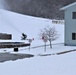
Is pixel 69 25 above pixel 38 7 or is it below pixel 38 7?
below

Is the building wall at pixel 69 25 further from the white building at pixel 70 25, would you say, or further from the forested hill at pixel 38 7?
the forested hill at pixel 38 7

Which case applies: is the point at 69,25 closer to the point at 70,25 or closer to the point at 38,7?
the point at 70,25

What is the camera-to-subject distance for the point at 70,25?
3158cm

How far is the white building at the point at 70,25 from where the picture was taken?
103 feet

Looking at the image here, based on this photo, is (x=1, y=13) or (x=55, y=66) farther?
(x=1, y=13)

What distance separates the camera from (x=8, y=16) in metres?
60.7

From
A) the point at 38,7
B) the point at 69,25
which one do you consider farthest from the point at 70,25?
the point at 38,7

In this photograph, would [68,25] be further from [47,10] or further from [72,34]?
[47,10]

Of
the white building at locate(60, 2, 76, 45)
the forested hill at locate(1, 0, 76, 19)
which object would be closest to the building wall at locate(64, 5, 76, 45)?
the white building at locate(60, 2, 76, 45)

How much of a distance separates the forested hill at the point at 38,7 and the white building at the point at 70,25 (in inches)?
1727

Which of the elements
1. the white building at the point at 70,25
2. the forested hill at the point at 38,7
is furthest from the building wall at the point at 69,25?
the forested hill at the point at 38,7

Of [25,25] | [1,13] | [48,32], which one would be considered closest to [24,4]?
[1,13]

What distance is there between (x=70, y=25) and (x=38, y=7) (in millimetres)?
50908

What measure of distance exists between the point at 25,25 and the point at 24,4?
28564mm
